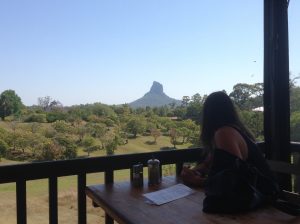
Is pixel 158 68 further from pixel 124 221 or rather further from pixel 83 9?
pixel 124 221

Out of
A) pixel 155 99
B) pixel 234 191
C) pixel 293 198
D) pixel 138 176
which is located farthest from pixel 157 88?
pixel 234 191

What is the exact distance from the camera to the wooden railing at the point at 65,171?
194cm

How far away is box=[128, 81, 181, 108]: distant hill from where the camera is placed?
9.45 feet

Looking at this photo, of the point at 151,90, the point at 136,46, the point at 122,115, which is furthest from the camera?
the point at 136,46

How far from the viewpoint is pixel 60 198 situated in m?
2.25

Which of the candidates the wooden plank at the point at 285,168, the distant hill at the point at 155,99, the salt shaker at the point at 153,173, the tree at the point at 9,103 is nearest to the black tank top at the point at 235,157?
the wooden plank at the point at 285,168

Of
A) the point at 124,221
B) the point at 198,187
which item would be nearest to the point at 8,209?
the point at 124,221

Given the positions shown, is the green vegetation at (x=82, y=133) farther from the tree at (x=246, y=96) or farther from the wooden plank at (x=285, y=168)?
the wooden plank at (x=285, y=168)

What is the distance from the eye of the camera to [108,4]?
3414 mm

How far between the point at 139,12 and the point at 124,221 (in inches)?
109

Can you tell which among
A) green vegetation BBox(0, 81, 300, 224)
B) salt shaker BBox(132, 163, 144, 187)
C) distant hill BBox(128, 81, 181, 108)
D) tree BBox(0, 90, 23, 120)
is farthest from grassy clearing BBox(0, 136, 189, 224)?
distant hill BBox(128, 81, 181, 108)

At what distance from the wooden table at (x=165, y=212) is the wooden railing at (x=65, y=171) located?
308 millimetres

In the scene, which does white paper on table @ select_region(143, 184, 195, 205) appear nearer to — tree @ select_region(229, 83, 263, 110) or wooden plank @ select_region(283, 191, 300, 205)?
wooden plank @ select_region(283, 191, 300, 205)

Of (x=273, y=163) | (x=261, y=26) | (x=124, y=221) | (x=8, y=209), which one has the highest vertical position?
(x=261, y=26)
